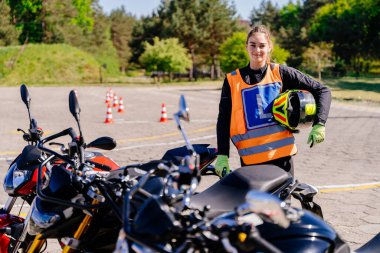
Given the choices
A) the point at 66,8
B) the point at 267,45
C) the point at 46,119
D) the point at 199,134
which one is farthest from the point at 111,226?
the point at 66,8

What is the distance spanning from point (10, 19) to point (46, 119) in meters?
57.7

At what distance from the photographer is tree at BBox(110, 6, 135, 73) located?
100.0m

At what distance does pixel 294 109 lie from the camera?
3619 millimetres

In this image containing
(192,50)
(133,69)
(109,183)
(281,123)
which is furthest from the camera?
(133,69)

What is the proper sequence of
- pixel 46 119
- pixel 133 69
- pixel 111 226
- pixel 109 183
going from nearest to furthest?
pixel 109 183, pixel 111 226, pixel 46 119, pixel 133 69

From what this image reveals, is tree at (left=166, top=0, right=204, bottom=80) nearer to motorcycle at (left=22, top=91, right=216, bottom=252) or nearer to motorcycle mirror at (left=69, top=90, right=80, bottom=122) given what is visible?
motorcycle mirror at (left=69, top=90, right=80, bottom=122)

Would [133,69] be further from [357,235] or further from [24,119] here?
[357,235]

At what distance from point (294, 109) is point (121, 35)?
10490cm

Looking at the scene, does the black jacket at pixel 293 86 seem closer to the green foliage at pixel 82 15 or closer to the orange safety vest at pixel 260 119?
the orange safety vest at pixel 260 119

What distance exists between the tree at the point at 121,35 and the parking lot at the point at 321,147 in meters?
81.6

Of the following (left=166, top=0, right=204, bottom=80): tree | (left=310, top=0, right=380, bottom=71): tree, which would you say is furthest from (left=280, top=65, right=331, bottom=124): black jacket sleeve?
(left=166, top=0, right=204, bottom=80): tree

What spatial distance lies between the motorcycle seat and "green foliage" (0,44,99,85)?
52625mm

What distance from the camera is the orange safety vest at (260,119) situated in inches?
150

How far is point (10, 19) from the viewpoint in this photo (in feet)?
225
